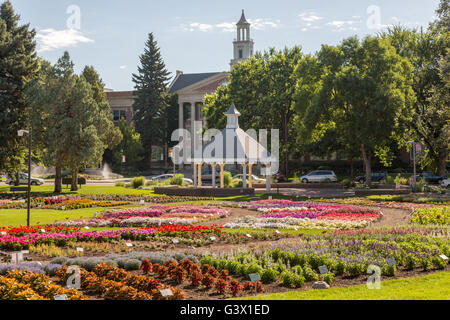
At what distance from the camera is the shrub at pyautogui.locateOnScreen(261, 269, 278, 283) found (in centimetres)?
1107

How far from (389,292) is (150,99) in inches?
2693

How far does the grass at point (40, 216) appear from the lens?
22.4 metres

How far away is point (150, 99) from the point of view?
7538 centimetres

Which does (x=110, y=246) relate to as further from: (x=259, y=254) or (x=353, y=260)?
(x=353, y=260)

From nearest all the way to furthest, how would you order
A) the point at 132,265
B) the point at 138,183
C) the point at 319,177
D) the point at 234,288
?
the point at 234,288 < the point at 132,265 < the point at 138,183 < the point at 319,177

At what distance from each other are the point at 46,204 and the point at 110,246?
16.7m

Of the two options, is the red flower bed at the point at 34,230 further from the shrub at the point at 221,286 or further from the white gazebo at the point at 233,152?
the white gazebo at the point at 233,152

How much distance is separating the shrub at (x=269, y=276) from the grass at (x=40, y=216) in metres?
13.6

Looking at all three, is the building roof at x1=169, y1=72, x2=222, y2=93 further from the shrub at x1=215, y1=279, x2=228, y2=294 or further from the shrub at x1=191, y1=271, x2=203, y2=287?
the shrub at x1=215, y1=279, x2=228, y2=294

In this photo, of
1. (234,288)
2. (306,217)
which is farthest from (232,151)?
(234,288)

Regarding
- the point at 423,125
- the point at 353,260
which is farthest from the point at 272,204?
the point at 423,125

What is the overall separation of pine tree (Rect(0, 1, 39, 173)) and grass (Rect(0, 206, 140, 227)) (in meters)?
16.4

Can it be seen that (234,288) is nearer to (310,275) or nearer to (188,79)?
(310,275)

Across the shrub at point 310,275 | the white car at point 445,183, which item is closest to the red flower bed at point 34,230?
the shrub at point 310,275
